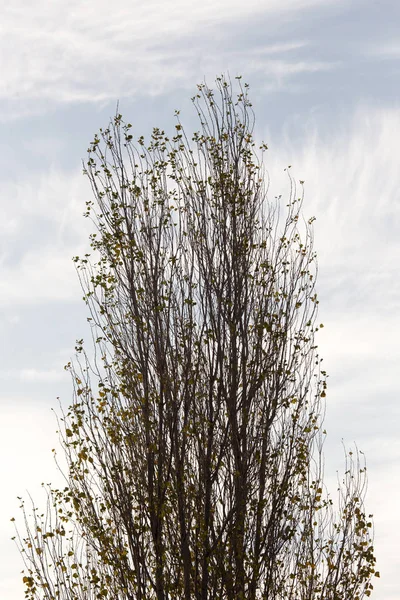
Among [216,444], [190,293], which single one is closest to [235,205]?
[190,293]

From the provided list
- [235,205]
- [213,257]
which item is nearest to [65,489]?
[213,257]

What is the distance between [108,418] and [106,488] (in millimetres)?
752

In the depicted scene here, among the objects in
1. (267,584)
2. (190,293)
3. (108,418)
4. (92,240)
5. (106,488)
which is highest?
(92,240)

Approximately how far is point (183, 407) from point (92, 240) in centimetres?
232

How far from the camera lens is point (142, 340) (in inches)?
358

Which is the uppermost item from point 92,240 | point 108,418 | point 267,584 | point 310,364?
point 92,240

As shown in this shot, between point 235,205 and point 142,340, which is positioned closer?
point 142,340

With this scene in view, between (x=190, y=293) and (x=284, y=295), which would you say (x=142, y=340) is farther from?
(x=284, y=295)

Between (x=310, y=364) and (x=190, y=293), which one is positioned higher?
(x=190, y=293)

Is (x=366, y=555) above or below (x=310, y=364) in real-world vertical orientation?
below

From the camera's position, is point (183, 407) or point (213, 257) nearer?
point (183, 407)

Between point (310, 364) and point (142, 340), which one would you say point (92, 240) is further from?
point (310, 364)

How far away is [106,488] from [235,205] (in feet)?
12.1

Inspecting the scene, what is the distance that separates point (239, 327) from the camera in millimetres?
9484
